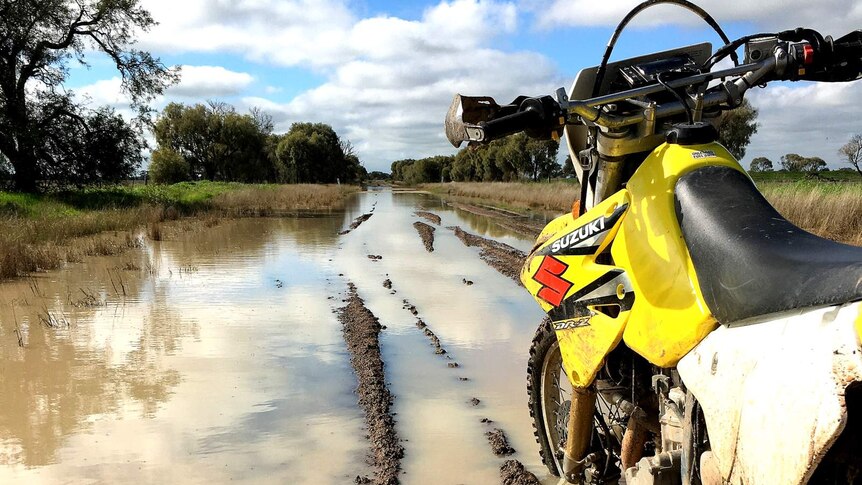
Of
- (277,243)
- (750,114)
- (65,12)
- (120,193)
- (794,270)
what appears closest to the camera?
(794,270)

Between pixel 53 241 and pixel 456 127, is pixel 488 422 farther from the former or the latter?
pixel 53 241

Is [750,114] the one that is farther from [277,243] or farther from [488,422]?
[488,422]

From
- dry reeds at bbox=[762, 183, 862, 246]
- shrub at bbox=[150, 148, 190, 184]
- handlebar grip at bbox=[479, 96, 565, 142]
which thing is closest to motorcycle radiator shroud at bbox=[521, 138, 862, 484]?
handlebar grip at bbox=[479, 96, 565, 142]

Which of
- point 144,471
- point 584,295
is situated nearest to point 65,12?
point 144,471

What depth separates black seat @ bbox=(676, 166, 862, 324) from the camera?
1474mm

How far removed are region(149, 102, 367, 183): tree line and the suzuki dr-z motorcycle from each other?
188 feet

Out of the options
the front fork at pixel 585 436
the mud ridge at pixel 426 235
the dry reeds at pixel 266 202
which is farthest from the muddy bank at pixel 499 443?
the dry reeds at pixel 266 202

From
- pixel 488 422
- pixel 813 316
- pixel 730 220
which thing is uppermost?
pixel 730 220

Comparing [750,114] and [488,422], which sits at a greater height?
[750,114]

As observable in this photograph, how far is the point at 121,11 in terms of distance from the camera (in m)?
26.4

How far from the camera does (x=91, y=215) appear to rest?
57.9 feet

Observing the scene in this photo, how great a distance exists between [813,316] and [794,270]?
184 millimetres

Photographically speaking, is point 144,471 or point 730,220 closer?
point 730,220

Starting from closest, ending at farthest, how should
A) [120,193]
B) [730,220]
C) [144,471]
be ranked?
1. [730,220]
2. [144,471]
3. [120,193]
